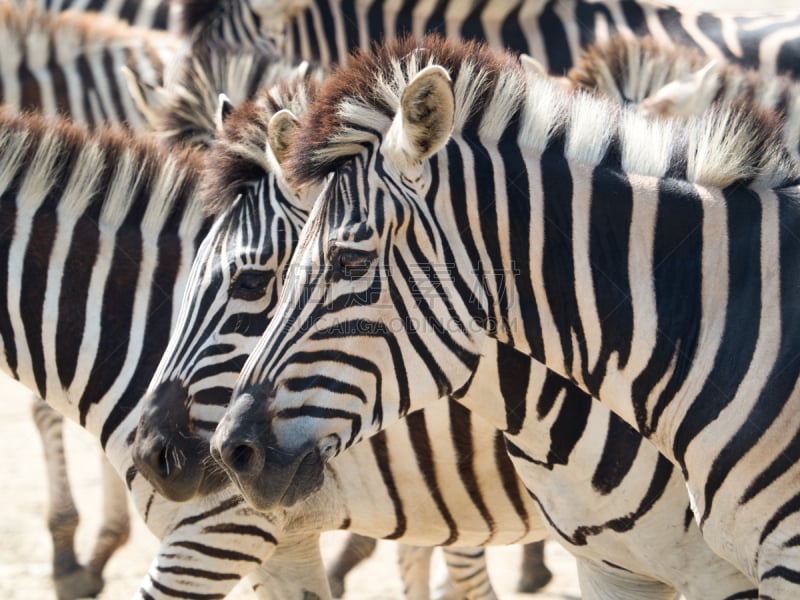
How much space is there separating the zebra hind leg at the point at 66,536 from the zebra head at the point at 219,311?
3.43m

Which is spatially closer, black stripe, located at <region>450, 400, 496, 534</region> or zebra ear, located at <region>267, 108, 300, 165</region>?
zebra ear, located at <region>267, 108, 300, 165</region>

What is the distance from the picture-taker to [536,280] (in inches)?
138

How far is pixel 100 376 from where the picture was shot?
475cm

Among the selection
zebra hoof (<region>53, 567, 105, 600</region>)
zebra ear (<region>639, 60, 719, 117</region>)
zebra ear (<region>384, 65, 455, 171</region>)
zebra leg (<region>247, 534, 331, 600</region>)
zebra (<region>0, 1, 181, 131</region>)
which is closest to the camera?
zebra ear (<region>384, 65, 455, 171</region>)

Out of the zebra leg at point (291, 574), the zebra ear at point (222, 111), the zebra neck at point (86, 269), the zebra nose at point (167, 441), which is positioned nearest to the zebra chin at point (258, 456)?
the zebra nose at point (167, 441)

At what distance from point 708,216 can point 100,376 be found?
2713 mm

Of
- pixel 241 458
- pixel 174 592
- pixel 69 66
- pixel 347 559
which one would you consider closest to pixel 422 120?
pixel 241 458

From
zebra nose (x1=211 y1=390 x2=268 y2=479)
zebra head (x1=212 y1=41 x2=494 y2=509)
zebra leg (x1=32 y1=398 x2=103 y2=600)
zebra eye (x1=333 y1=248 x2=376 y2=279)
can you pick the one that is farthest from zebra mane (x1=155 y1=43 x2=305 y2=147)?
zebra leg (x1=32 y1=398 x2=103 y2=600)

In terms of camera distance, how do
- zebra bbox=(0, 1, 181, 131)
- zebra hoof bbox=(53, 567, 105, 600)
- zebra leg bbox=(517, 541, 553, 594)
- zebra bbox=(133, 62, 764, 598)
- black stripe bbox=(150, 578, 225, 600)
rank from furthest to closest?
zebra bbox=(0, 1, 181, 131), zebra leg bbox=(517, 541, 553, 594), zebra hoof bbox=(53, 567, 105, 600), black stripe bbox=(150, 578, 225, 600), zebra bbox=(133, 62, 764, 598)

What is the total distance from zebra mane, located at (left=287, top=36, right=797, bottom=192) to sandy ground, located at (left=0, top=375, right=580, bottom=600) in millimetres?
4430

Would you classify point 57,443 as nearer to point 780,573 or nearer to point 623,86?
point 623,86

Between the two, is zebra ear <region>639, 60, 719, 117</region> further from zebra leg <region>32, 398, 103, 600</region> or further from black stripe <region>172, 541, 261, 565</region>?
zebra leg <region>32, 398, 103, 600</region>

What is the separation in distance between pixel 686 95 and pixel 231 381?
3.38 m

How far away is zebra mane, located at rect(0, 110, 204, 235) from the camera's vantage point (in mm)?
4844
